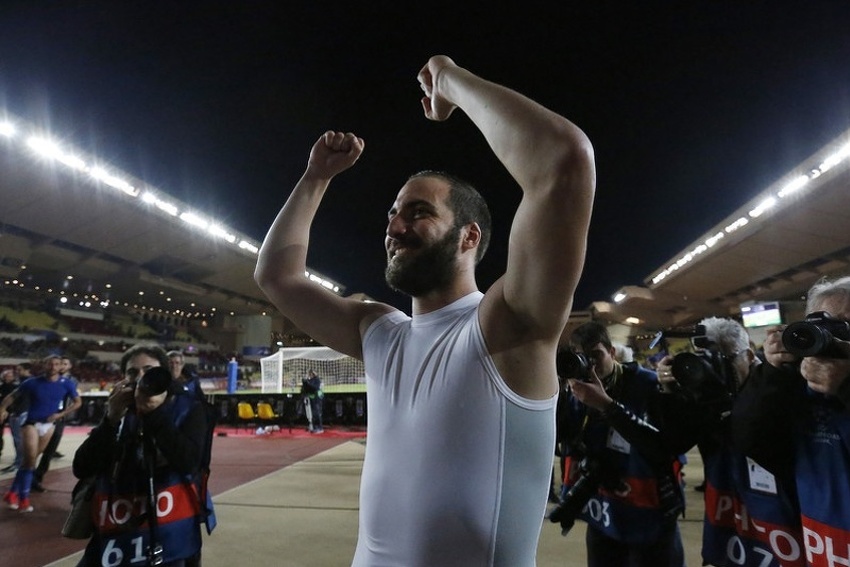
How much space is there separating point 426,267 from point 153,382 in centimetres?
207

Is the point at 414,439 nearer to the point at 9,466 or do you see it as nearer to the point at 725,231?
the point at 9,466

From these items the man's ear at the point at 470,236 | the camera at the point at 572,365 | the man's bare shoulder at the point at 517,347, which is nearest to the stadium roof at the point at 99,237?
the camera at the point at 572,365

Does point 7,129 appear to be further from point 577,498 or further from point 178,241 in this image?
point 577,498

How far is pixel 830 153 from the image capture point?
13.7m

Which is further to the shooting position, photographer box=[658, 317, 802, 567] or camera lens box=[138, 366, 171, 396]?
camera lens box=[138, 366, 171, 396]

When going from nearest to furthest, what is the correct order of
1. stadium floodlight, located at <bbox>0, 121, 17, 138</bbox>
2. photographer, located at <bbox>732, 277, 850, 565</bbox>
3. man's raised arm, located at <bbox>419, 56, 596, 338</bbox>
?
man's raised arm, located at <bbox>419, 56, 596, 338</bbox> < photographer, located at <bbox>732, 277, 850, 565</bbox> < stadium floodlight, located at <bbox>0, 121, 17, 138</bbox>

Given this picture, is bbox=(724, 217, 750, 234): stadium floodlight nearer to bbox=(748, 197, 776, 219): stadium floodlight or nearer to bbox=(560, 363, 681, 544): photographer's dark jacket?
bbox=(748, 197, 776, 219): stadium floodlight

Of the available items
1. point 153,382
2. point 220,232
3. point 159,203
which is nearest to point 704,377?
point 153,382

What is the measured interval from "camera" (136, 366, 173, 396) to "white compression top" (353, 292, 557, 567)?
1.96 metres

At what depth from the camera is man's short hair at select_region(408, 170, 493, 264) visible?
3.95 feet

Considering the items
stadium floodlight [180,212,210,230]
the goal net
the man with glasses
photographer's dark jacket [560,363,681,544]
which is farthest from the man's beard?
stadium floodlight [180,212,210,230]

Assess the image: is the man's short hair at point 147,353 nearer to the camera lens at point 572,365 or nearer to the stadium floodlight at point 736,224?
the camera lens at point 572,365

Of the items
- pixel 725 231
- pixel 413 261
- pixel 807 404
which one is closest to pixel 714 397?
pixel 807 404

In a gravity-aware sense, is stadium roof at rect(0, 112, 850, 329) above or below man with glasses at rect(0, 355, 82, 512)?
above
